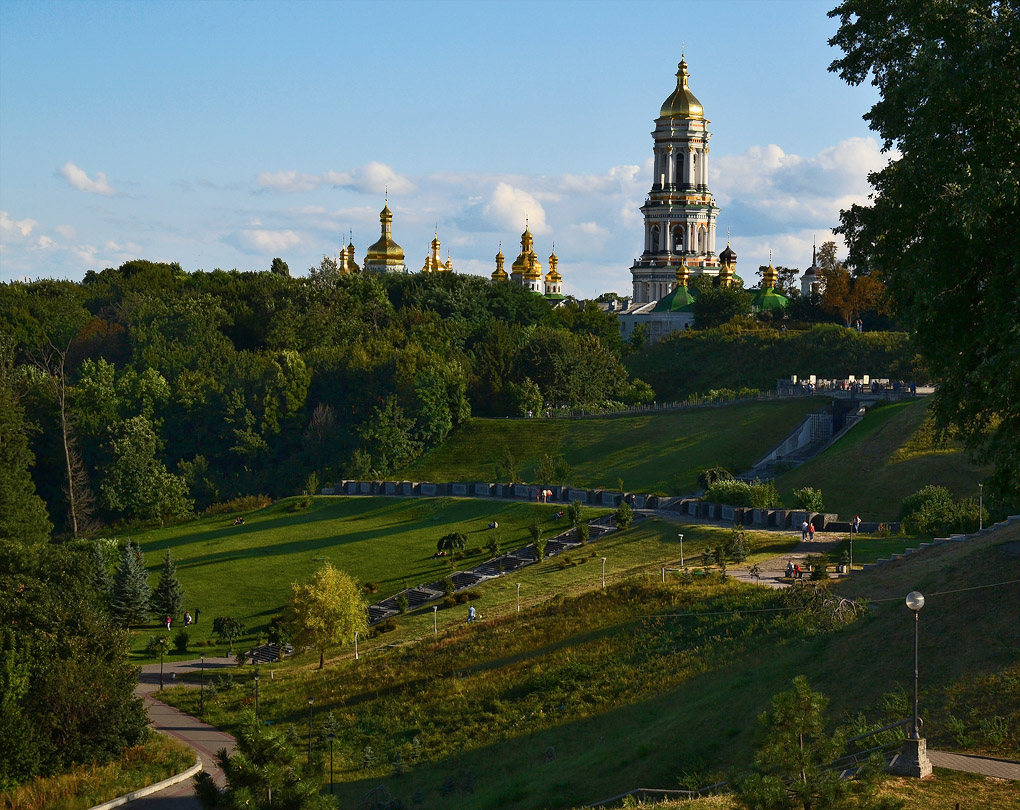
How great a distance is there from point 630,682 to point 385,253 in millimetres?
121429

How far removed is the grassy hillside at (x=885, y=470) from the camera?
50438mm

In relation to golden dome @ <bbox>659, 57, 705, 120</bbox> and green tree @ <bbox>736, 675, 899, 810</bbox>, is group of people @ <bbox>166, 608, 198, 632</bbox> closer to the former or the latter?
green tree @ <bbox>736, 675, 899, 810</bbox>

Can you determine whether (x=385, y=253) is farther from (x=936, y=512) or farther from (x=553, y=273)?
(x=936, y=512)

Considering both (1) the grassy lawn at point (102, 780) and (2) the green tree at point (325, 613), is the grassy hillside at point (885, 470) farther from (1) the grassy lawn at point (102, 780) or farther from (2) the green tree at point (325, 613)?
(1) the grassy lawn at point (102, 780)

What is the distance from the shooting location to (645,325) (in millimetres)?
113375

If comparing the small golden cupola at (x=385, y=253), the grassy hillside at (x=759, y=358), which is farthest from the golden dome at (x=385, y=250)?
the grassy hillside at (x=759, y=358)

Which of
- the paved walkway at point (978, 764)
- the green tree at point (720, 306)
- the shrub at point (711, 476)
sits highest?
the green tree at point (720, 306)

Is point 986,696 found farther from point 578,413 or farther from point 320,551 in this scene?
point 578,413

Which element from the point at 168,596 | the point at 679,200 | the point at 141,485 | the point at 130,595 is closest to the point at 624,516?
the point at 168,596

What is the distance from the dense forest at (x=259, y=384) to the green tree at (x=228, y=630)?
78.6ft

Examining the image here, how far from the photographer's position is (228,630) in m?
44.3

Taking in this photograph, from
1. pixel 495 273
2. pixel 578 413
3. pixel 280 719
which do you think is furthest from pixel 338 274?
pixel 280 719

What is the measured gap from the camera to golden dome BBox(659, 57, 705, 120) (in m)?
131

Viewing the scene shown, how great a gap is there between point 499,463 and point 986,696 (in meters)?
48.0
